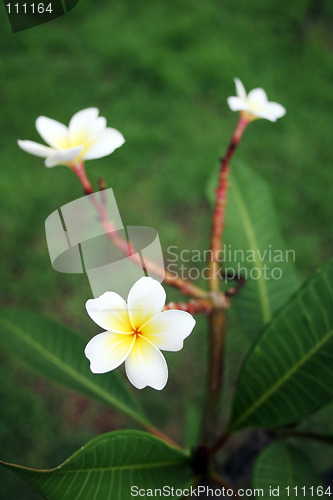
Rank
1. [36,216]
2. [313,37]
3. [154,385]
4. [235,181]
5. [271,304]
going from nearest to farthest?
[154,385], [271,304], [235,181], [36,216], [313,37]

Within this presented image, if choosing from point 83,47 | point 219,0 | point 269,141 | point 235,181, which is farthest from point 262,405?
point 219,0

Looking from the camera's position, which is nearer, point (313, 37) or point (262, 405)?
point (262, 405)

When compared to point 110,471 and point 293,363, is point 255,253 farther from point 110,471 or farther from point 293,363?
point 110,471

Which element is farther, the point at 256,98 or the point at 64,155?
the point at 256,98

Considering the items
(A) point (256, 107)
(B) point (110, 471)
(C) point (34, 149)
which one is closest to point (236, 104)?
(A) point (256, 107)

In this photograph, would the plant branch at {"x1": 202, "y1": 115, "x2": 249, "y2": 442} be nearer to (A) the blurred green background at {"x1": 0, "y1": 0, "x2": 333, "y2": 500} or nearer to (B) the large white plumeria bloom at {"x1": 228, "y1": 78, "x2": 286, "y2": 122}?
(B) the large white plumeria bloom at {"x1": 228, "y1": 78, "x2": 286, "y2": 122}

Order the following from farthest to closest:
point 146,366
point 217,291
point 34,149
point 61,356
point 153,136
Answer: point 153,136, point 61,356, point 217,291, point 34,149, point 146,366

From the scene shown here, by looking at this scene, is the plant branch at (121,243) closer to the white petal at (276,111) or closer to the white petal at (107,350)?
the white petal at (107,350)

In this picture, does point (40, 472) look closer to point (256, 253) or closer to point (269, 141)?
point (256, 253)
